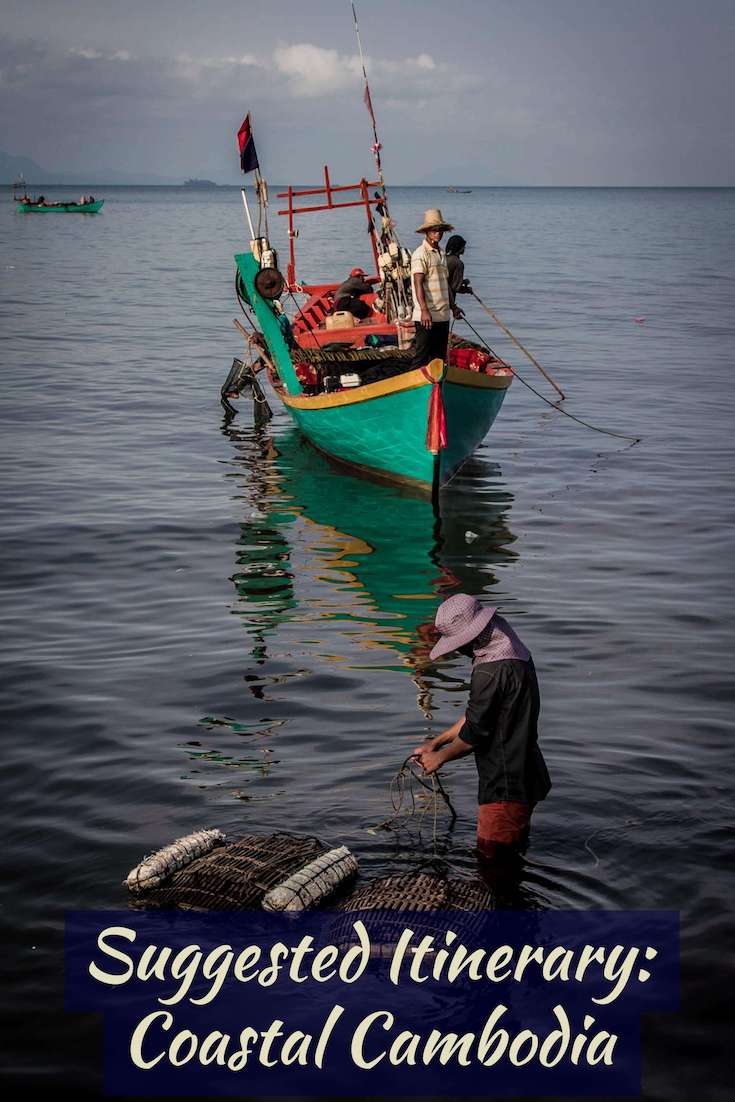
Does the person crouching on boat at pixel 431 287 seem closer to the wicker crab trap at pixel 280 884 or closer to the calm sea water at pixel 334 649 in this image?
the calm sea water at pixel 334 649

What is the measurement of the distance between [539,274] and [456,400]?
46538 millimetres

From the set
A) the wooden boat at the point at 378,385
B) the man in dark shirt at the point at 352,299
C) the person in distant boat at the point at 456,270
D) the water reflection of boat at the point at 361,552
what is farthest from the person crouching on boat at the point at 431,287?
the man in dark shirt at the point at 352,299

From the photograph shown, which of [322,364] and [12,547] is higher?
[322,364]

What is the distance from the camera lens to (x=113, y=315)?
43.8 meters

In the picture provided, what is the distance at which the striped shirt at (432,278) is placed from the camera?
1534 centimetres

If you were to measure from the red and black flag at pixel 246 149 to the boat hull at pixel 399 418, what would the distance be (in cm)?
417

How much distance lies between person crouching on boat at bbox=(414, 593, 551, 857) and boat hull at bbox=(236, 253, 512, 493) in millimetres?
9696

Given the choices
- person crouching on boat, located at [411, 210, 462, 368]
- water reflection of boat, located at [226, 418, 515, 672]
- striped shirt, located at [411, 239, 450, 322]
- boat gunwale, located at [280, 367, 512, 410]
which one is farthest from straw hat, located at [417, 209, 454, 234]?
water reflection of boat, located at [226, 418, 515, 672]

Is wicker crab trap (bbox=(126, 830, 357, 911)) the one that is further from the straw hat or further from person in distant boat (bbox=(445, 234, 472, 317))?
person in distant boat (bbox=(445, 234, 472, 317))

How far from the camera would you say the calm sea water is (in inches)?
289

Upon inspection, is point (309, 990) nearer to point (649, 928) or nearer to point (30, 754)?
point (649, 928)

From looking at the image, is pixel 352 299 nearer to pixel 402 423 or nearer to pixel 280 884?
pixel 402 423

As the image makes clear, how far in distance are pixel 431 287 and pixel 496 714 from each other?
984 cm

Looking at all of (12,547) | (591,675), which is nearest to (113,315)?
(12,547)
